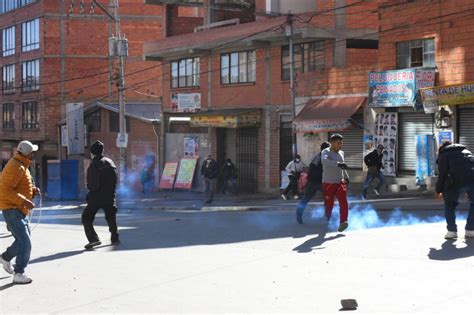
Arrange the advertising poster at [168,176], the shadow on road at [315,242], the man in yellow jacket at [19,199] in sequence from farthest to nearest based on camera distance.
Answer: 1. the advertising poster at [168,176]
2. the shadow on road at [315,242]
3. the man in yellow jacket at [19,199]

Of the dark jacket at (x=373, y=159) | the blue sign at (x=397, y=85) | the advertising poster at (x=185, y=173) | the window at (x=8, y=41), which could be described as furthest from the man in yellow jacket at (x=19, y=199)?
the window at (x=8, y=41)

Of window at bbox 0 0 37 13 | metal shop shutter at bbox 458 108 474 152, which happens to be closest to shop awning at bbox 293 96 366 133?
metal shop shutter at bbox 458 108 474 152

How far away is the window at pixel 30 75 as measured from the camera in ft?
166

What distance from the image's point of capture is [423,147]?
72.2ft

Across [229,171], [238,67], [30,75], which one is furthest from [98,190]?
[30,75]

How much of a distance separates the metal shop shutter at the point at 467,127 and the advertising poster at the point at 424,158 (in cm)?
102

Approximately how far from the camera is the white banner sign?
1706 inches

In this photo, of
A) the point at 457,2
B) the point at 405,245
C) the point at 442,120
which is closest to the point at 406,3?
the point at 457,2

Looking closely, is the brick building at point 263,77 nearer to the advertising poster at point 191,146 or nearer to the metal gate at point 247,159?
the metal gate at point 247,159

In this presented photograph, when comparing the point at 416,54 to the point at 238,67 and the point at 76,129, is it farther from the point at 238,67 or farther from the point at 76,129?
the point at 76,129

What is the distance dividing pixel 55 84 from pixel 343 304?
149ft

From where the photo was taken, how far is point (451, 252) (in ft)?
30.8

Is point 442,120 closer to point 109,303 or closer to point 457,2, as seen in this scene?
point 457,2

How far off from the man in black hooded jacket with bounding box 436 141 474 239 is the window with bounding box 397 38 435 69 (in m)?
12.5
